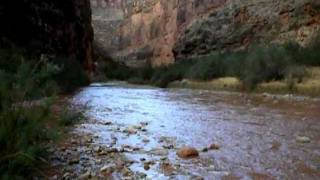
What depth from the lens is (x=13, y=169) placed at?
4.82 metres

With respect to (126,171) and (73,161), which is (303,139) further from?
(73,161)

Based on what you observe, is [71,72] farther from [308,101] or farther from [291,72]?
[308,101]

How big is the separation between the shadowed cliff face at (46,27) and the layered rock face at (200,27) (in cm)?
1330

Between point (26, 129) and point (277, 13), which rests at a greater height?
point (277, 13)

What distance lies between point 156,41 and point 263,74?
6270 centimetres

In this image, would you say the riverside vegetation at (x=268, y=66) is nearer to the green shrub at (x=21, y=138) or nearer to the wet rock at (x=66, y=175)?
the wet rock at (x=66, y=175)

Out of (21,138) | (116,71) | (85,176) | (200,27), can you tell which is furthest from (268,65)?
(116,71)

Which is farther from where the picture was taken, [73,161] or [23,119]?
[73,161]

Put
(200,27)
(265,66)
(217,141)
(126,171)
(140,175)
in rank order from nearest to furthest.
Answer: (140,175)
(126,171)
(217,141)
(265,66)
(200,27)

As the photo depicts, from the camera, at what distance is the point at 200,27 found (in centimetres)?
5525

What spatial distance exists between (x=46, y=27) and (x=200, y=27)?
91.7 feet

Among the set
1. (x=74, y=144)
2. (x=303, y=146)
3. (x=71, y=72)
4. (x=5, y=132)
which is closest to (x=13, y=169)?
(x=5, y=132)

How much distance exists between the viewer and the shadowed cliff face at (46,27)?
22.3 m

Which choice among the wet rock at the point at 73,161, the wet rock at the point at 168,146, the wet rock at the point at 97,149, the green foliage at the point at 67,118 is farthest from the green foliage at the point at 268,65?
the green foliage at the point at 67,118
